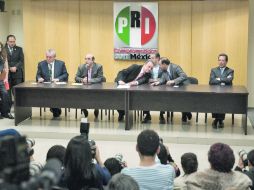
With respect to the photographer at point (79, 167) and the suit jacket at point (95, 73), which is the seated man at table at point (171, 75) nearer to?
the suit jacket at point (95, 73)

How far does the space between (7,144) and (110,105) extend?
5.64m

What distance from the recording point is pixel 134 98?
7.28m

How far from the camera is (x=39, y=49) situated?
9.99 metres

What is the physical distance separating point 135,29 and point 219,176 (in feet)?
22.9

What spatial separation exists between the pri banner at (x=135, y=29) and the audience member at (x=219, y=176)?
676cm

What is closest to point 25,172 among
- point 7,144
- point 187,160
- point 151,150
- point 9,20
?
point 7,144

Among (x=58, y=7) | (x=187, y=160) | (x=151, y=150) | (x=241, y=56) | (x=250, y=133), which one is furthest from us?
(x=58, y=7)

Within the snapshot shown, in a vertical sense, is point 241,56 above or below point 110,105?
above

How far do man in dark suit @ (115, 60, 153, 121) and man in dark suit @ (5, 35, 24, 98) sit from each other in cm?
271

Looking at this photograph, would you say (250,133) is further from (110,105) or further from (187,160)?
(187,160)

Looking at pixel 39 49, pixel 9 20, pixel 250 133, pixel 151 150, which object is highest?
pixel 9 20

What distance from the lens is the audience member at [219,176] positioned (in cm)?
282

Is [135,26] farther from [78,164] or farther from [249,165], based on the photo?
[78,164]

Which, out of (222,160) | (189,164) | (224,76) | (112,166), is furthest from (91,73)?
(222,160)
